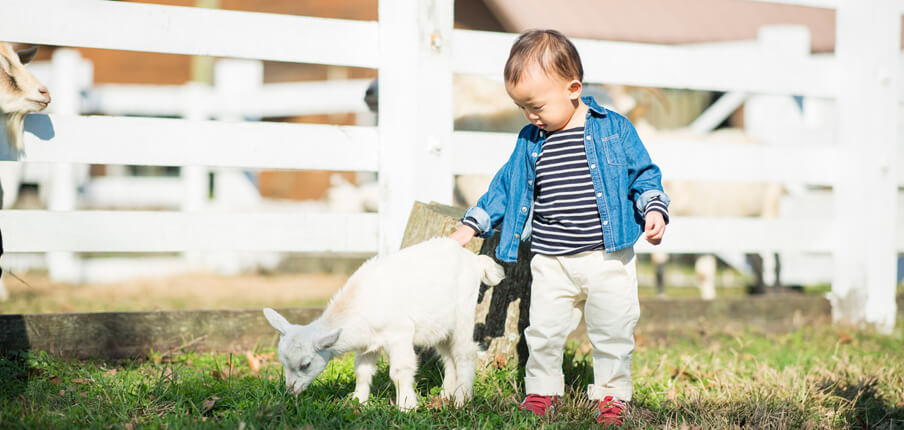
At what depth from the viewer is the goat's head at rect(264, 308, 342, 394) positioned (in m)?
2.32

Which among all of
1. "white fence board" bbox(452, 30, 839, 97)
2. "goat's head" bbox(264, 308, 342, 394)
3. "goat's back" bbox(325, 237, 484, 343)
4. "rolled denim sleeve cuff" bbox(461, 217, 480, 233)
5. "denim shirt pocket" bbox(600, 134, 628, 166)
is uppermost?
"white fence board" bbox(452, 30, 839, 97)

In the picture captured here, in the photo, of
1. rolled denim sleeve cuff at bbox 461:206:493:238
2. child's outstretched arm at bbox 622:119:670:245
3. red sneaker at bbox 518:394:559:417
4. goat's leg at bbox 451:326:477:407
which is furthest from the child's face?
red sneaker at bbox 518:394:559:417

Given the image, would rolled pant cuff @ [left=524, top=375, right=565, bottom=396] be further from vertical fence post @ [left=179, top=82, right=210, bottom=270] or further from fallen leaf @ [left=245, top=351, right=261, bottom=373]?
vertical fence post @ [left=179, top=82, right=210, bottom=270]

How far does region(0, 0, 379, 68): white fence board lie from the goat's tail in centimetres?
151

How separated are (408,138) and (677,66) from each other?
1.80m

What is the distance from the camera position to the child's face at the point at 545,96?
2486 millimetres

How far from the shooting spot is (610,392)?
2.57m

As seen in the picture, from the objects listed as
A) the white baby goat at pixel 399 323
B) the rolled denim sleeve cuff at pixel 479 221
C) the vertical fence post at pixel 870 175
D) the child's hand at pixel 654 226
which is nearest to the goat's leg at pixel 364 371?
the white baby goat at pixel 399 323

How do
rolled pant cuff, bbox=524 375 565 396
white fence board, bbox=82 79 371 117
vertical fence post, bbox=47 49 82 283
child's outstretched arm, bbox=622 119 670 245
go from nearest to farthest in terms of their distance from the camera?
child's outstretched arm, bbox=622 119 670 245 < rolled pant cuff, bbox=524 375 565 396 < vertical fence post, bbox=47 49 82 283 < white fence board, bbox=82 79 371 117

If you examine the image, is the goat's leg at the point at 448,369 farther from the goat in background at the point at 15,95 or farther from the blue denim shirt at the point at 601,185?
the goat in background at the point at 15,95

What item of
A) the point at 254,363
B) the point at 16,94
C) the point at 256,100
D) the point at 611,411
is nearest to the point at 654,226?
the point at 611,411

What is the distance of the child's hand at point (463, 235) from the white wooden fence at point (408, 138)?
3.48 ft

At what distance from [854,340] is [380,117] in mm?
3025

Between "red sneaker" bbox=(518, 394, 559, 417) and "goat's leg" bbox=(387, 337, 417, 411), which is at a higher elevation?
"goat's leg" bbox=(387, 337, 417, 411)
